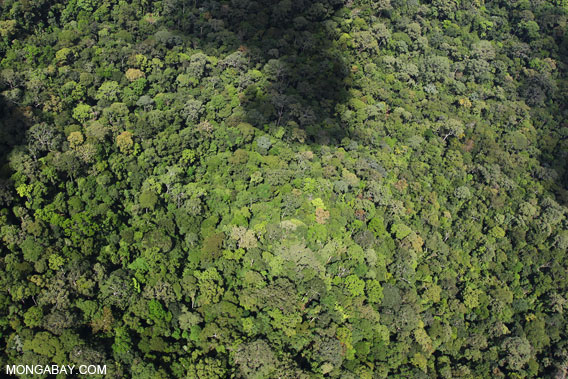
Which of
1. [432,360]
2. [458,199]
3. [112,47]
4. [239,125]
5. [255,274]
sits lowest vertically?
[432,360]

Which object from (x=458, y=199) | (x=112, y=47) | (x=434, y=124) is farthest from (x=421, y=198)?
(x=112, y=47)

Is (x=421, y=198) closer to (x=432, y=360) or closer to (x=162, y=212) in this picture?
(x=432, y=360)

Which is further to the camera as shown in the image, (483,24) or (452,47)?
(483,24)

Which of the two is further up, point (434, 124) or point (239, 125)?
point (239, 125)

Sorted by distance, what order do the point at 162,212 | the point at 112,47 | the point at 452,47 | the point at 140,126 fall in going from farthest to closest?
the point at 452,47
the point at 112,47
the point at 140,126
the point at 162,212

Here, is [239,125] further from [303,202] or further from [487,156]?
[487,156]

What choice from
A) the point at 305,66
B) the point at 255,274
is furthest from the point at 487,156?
the point at 255,274

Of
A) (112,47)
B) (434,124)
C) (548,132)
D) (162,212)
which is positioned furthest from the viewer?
(548,132)
